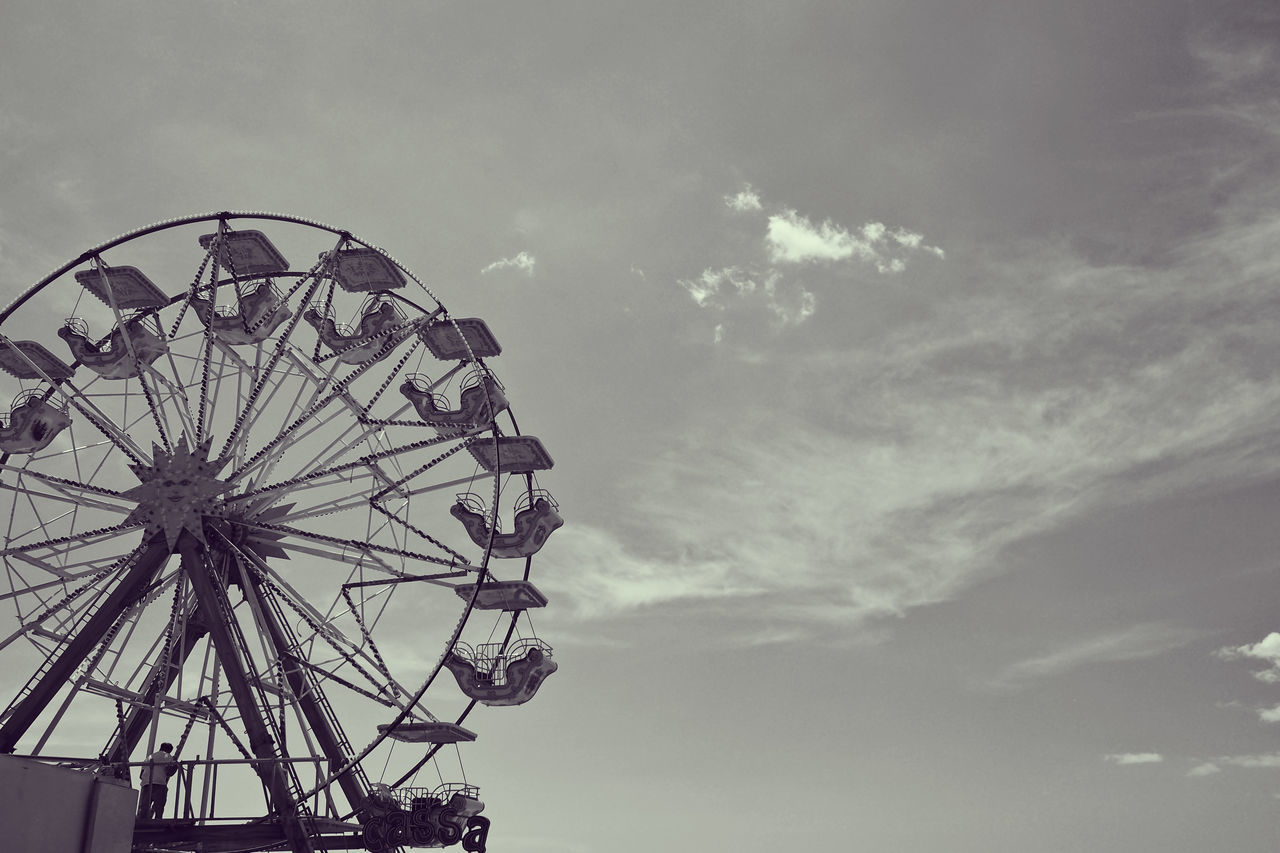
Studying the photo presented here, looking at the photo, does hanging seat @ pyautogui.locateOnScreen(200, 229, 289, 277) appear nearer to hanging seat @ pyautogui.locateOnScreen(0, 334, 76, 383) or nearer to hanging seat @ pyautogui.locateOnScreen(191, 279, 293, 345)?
hanging seat @ pyautogui.locateOnScreen(191, 279, 293, 345)

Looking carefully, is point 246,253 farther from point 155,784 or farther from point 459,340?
point 155,784

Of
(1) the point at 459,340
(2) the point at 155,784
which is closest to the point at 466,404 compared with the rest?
(1) the point at 459,340

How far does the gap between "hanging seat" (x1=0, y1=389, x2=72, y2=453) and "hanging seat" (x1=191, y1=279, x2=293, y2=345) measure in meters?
4.31

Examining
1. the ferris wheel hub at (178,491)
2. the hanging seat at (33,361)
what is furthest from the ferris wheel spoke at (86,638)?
the hanging seat at (33,361)

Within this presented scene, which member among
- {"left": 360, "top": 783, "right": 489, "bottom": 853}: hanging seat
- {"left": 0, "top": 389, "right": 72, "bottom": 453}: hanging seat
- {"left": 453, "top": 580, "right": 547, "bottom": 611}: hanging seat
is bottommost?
{"left": 360, "top": 783, "right": 489, "bottom": 853}: hanging seat

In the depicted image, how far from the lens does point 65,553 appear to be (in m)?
25.8

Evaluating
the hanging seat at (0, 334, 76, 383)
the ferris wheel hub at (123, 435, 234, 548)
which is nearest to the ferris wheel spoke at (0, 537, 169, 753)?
the ferris wheel hub at (123, 435, 234, 548)

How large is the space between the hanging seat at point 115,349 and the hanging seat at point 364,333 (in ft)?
12.6

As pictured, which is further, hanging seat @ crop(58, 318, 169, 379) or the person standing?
hanging seat @ crop(58, 318, 169, 379)

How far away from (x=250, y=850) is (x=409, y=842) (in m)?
3.32

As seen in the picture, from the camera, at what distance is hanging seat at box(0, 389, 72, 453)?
27.7m

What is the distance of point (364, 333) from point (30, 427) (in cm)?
814

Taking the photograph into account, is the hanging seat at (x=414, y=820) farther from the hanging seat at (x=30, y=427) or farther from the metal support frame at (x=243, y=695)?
the hanging seat at (x=30, y=427)

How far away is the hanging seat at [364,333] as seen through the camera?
29.4m
